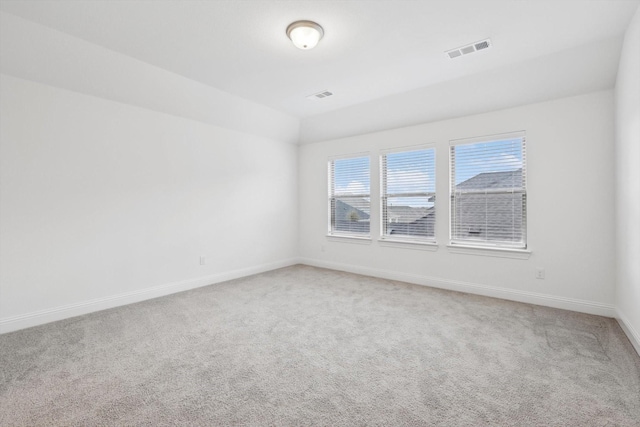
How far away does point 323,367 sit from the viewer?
2197 millimetres

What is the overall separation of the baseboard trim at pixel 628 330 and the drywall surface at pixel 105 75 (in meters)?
4.97

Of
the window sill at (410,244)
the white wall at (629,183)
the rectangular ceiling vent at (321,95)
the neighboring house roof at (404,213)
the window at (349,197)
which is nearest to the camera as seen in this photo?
the white wall at (629,183)

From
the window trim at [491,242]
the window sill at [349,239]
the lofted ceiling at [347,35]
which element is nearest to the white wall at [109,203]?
the lofted ceiling at [347,35]

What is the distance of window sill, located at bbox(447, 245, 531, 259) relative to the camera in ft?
12.0

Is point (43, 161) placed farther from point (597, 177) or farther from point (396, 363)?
point (597, 177)

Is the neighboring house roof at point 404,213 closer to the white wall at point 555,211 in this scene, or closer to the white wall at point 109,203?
the white wall at point 555,211

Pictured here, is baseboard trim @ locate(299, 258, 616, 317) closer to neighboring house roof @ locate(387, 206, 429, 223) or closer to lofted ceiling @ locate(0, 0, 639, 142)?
neighboring house roof @ locate(387, 206, 429, 223)

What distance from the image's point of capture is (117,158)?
3570 mm

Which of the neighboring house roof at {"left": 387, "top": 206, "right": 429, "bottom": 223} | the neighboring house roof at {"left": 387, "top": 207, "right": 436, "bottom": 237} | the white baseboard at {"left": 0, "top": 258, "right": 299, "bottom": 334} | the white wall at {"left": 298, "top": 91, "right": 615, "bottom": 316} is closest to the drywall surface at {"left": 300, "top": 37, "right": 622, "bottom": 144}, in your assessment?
the white wall at {"left": 298, "top": 91, "right": 615, "bottom": 316}

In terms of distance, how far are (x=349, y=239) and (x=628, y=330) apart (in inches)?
139

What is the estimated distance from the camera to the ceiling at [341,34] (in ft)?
7.68

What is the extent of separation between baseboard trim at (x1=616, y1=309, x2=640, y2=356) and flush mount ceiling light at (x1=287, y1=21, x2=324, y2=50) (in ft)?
12.0

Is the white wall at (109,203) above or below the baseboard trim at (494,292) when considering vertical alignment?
above

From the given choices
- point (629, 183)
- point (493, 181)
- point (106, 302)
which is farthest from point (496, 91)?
point (106, 302)
